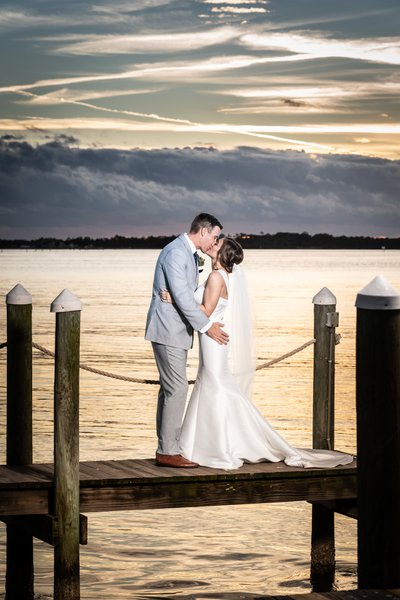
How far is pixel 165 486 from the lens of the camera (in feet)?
27.9

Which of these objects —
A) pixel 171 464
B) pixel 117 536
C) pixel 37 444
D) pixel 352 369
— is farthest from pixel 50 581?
pixel 352 369

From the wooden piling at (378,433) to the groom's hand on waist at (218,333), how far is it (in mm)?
3626

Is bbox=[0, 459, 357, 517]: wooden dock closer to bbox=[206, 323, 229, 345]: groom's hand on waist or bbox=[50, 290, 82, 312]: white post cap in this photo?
bbox=[206, 323, 229, 345]: groom's hand on waist

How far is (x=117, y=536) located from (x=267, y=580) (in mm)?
2350

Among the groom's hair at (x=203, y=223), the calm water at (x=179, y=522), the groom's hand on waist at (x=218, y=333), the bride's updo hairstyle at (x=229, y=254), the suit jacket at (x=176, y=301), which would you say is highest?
the groom's hair at (x=203, y=223)

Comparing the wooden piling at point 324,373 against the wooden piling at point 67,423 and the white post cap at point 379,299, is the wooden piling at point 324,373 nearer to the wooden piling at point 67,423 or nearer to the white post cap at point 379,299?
the wooden piling at point 67,423

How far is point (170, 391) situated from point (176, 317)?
0.59 meters

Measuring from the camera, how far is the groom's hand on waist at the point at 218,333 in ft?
29.5

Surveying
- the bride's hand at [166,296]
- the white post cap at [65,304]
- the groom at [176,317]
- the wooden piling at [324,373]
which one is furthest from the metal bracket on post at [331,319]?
the white post cap at [65,304]

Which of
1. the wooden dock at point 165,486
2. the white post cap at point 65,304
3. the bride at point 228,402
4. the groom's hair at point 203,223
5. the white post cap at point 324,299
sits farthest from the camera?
the white post cap at point 324,299

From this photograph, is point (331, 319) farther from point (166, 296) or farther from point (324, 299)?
point (166, 296)

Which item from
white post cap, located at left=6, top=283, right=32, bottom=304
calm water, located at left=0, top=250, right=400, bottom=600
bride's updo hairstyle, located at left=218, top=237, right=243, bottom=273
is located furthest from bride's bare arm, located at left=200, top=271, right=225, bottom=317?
calm water, located at left=0, top=250, right=400, bottom=600

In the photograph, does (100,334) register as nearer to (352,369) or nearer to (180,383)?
(352,369)

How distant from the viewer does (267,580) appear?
11328 mm
